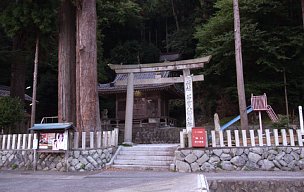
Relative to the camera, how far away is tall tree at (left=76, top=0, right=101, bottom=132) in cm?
1073

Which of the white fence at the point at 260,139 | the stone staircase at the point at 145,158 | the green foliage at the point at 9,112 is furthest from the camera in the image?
the green foliage at the point at 9,112

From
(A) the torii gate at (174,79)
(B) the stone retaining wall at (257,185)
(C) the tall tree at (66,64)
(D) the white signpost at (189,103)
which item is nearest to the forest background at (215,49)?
(C) the tall tree at (66,64)

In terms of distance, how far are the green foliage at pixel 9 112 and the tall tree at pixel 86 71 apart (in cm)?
328

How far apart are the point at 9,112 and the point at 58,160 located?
405cm

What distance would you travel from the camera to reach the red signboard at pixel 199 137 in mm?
9166

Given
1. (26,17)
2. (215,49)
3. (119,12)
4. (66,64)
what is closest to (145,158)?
(66,64)

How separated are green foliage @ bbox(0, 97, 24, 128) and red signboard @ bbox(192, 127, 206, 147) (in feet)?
26.8

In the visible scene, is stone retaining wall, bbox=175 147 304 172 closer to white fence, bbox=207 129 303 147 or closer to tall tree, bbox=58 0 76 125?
white fence, bbox=207 129 303 147

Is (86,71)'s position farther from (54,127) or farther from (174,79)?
(174,79)

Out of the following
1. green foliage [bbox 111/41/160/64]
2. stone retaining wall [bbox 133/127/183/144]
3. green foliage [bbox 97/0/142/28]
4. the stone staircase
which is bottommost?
the stone staircase

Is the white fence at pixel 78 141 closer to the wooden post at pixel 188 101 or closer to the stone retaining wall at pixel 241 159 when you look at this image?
the stone retaining wall at pixel 241 159

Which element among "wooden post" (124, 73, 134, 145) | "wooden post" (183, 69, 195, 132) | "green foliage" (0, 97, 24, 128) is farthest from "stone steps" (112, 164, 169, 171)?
"green foliage" (0, 97, 24, 128)

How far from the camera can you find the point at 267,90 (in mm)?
19641

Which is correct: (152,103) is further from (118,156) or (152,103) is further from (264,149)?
(264,149)
